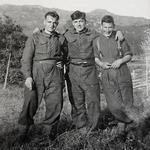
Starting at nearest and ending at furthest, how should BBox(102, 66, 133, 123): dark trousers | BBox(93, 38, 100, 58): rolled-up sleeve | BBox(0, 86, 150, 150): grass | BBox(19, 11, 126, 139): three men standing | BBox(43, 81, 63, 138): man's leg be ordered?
BBox(0, 86, 150, 150): grass, BBox(19, 11, 126, 139): three men standing, BBox(43, 81, 63, 138): man's leg, BBox(102, 66, 133, 123): dark trousers, BBox(93, 38, 100, 58): rolled-up sleeve

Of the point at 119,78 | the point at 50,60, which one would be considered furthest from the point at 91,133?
the point at 50,60

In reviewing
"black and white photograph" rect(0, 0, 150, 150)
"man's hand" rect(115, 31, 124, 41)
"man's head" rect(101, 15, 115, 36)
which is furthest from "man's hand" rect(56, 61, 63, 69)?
"man's hand" rect(115, 31, 124, 41)

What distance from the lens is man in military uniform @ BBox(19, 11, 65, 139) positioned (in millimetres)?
3910

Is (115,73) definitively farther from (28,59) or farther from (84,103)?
(28,59)

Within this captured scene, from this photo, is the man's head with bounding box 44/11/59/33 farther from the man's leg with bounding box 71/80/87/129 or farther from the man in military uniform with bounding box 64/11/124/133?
the man's leg with bounding box 71/80/87/129

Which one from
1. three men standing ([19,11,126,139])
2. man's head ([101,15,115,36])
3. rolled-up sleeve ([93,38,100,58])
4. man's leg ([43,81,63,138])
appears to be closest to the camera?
three men standing ([19,11,126,139])

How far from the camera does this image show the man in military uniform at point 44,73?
3910 millimetres

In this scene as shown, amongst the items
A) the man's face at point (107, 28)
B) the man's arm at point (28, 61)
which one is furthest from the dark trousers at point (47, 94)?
the man's face at point (107, 28)

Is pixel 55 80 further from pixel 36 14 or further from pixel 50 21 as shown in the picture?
pixel 36 14

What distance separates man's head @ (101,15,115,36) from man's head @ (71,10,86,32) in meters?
0.32

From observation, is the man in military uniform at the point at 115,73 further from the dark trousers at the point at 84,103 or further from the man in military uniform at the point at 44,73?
the man in military uniform at the point at 44,73

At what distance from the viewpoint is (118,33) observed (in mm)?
4297

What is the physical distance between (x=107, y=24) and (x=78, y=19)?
18.1 inches

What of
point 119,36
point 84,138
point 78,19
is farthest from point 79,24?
point 84,138
